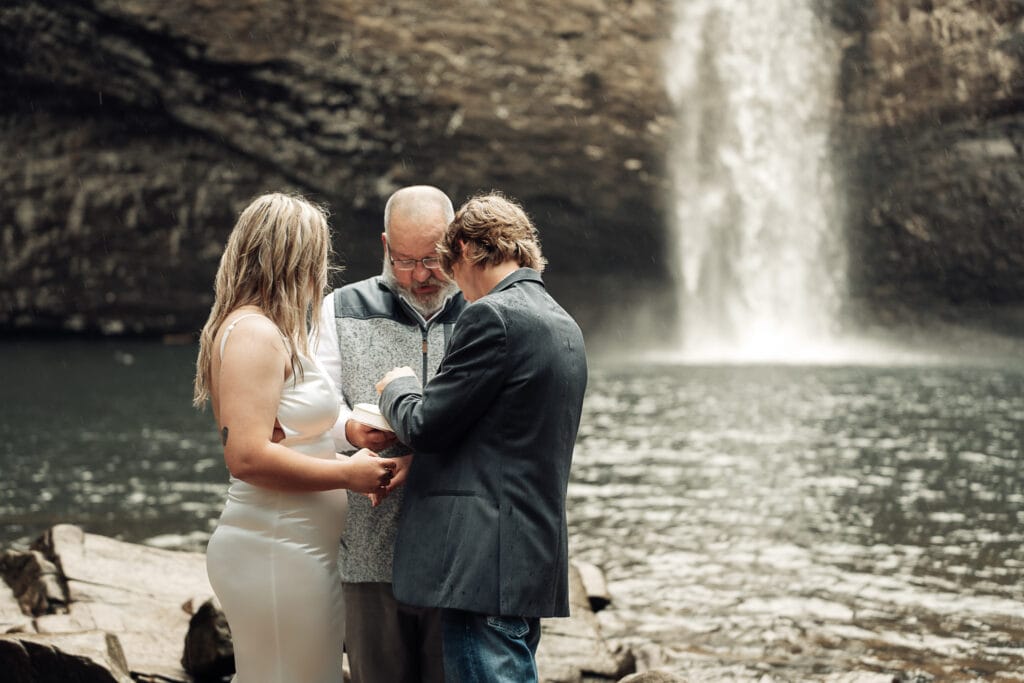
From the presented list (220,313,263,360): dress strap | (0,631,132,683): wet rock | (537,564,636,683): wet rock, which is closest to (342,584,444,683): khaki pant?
(220,313,263,360): dress strap

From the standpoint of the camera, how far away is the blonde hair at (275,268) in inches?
111

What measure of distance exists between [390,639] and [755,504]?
228 inches

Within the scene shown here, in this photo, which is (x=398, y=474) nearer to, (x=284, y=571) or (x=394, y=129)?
(x=284, y=571)

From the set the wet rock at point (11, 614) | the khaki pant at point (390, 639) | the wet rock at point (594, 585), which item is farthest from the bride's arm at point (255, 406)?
the wet rock at point (594, 585)

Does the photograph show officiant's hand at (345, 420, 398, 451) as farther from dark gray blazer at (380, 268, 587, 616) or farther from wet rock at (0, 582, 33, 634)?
wet rock at (0, 582, 33, 634)

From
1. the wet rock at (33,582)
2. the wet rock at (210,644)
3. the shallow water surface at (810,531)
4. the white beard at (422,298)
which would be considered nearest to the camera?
the white beard at (422,298)

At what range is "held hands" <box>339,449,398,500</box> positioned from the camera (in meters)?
2.87

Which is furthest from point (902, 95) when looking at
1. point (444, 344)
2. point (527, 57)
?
point (444, 344)

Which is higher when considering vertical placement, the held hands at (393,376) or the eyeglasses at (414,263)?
the eyeglasses at (414,263)

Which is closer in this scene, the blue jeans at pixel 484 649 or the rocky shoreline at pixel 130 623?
the blue jeans at pixel 484 649

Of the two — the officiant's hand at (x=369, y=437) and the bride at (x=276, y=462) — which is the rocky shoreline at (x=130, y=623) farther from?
the officiant's hand at (x=369, y=437)

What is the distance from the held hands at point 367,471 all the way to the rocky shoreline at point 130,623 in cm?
150

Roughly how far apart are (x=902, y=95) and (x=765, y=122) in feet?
10.2

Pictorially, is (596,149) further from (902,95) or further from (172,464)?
(172,464)
